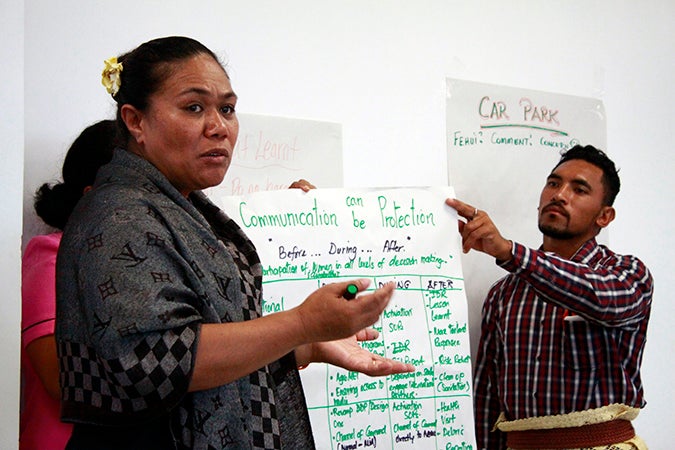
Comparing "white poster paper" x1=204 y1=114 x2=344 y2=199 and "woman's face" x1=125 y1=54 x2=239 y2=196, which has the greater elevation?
"white poster paper" x1=204 y1=114 x2=344 y2=199

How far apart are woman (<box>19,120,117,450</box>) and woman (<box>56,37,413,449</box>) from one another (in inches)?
14.8

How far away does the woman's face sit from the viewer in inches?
47.3

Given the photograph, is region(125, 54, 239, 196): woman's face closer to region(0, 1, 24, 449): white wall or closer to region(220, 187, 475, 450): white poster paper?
region(0, 1, 24, 449): white wall

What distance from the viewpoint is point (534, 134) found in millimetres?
2658

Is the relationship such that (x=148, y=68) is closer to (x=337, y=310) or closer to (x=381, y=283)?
(x=337, y=310)


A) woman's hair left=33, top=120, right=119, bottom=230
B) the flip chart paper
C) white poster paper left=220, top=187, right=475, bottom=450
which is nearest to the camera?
woman's hair left=33, top=120, right=119, bottom=230

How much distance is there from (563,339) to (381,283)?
60 centimetres

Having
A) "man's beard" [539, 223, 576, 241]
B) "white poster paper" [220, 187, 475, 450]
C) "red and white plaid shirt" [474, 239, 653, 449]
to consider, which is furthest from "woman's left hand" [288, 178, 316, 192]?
"man's beard" [539, 223, 576, 241]

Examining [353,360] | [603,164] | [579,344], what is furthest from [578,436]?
[353,360]

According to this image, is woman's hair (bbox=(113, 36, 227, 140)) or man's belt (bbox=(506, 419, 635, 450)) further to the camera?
man's belt (bbox=(506, 419, 635, 450))

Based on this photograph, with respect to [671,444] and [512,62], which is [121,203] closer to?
[512,62]

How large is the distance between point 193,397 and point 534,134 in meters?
1.92

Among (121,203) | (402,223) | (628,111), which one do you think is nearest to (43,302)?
(121,203)

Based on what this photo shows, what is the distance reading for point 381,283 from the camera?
2.07m
